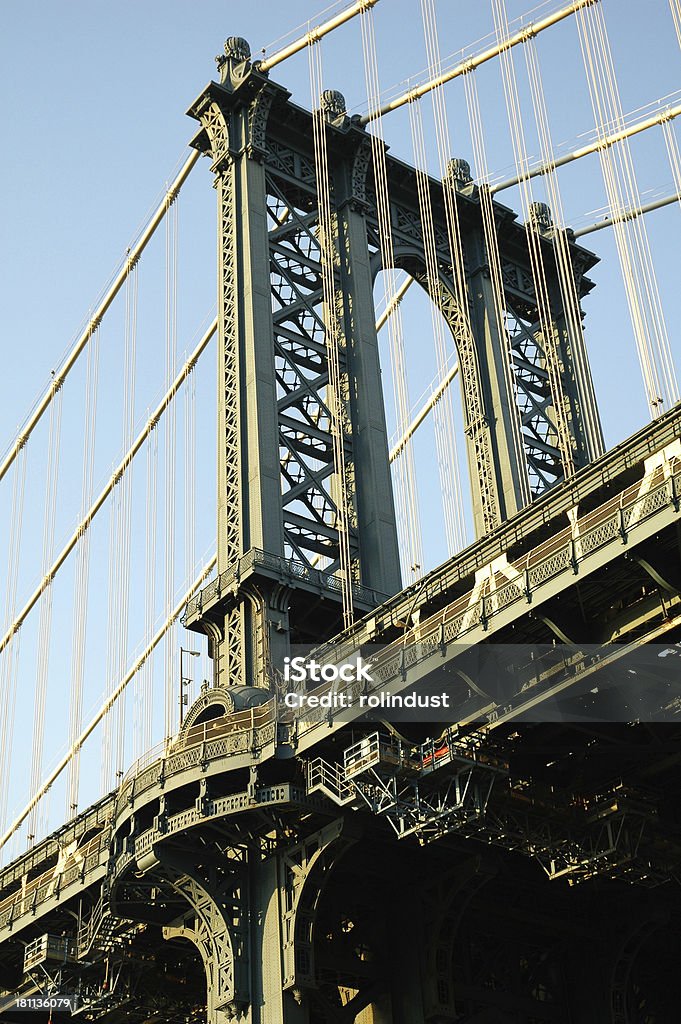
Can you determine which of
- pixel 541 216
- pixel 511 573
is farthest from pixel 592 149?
pixel 511 573

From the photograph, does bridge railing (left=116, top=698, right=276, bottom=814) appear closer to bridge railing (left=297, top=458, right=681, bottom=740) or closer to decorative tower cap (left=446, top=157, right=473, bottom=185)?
bridge railing (left=297, top=458, right=681, bottom=740)

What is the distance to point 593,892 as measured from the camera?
42.5 meters

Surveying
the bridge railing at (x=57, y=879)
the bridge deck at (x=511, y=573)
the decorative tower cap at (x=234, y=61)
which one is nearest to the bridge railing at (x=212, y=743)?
the bridge deck at (x=511, y=573)

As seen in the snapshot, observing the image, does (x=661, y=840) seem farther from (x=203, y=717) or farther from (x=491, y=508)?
(x=491, y=508)

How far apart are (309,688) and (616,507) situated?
11.7m

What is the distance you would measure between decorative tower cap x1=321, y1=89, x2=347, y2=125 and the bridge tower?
0.28 ft

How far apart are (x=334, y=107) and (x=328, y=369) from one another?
11.1m

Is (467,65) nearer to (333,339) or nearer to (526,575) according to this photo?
(333,339)

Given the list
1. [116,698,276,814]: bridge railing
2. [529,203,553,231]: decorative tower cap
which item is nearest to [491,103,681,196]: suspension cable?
[529,203,553,231]: decorative tower cap

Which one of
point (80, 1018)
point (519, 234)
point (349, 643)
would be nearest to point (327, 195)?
point (519, 234)

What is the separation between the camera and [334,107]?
5269cm

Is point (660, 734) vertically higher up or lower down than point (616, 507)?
lower down

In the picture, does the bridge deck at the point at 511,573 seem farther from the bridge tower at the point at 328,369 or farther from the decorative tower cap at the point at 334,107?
the decorative tower cap at the point at 334,107

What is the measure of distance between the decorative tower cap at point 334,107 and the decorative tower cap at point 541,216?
936 cm
